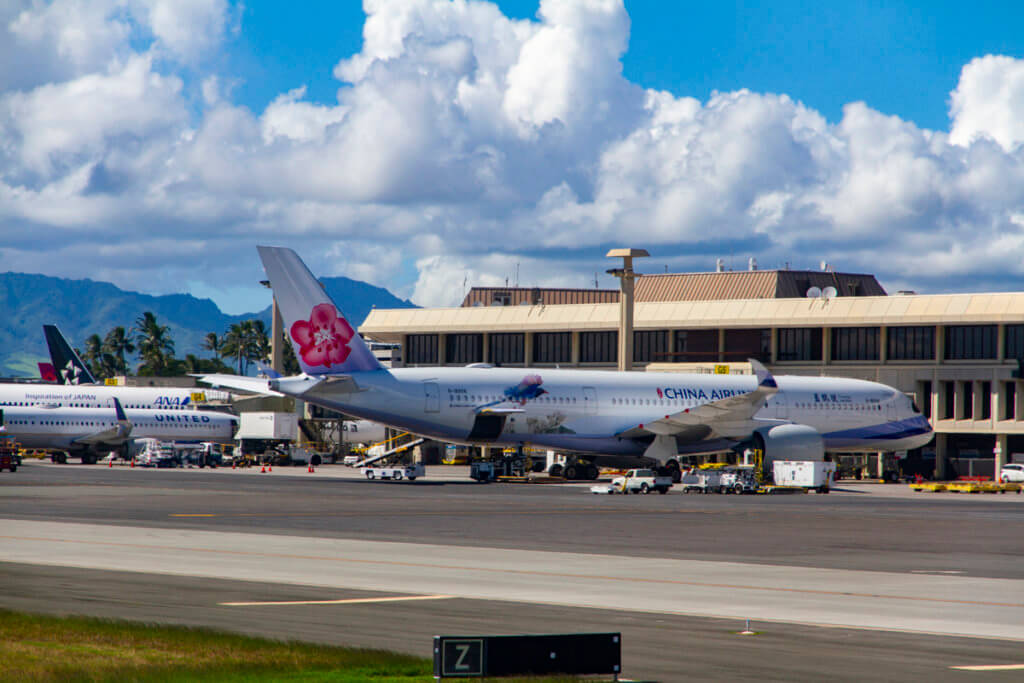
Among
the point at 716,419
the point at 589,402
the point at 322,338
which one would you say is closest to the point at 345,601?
the point at 322,338

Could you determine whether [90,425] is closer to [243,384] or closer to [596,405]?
[243,384]

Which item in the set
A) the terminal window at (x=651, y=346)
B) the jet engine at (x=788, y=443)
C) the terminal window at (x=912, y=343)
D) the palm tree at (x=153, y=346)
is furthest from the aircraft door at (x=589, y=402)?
the palm tree at (x=153, y=346)

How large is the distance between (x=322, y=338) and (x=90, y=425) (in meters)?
35.5

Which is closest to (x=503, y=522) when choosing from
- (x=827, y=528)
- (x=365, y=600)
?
(x=827, y=528)

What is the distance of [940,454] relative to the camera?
83.5 meters

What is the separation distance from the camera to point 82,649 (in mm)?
12898

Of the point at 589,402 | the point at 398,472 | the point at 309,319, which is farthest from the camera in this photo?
the point at 589,402

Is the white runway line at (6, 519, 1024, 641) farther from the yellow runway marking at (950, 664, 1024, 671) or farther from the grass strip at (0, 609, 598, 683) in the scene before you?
the grass strip at (0, 609, 598, 683)

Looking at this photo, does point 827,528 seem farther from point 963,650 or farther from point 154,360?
point 154,360

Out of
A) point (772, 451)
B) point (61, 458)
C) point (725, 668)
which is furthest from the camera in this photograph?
point (61, 458)

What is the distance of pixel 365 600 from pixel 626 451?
4749cm

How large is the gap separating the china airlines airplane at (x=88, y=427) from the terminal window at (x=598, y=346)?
2889cm

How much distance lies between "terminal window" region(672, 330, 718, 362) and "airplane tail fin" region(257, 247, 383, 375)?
131 ft

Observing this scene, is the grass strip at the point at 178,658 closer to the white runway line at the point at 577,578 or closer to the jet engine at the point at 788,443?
the white runway line at the point at 577,578
